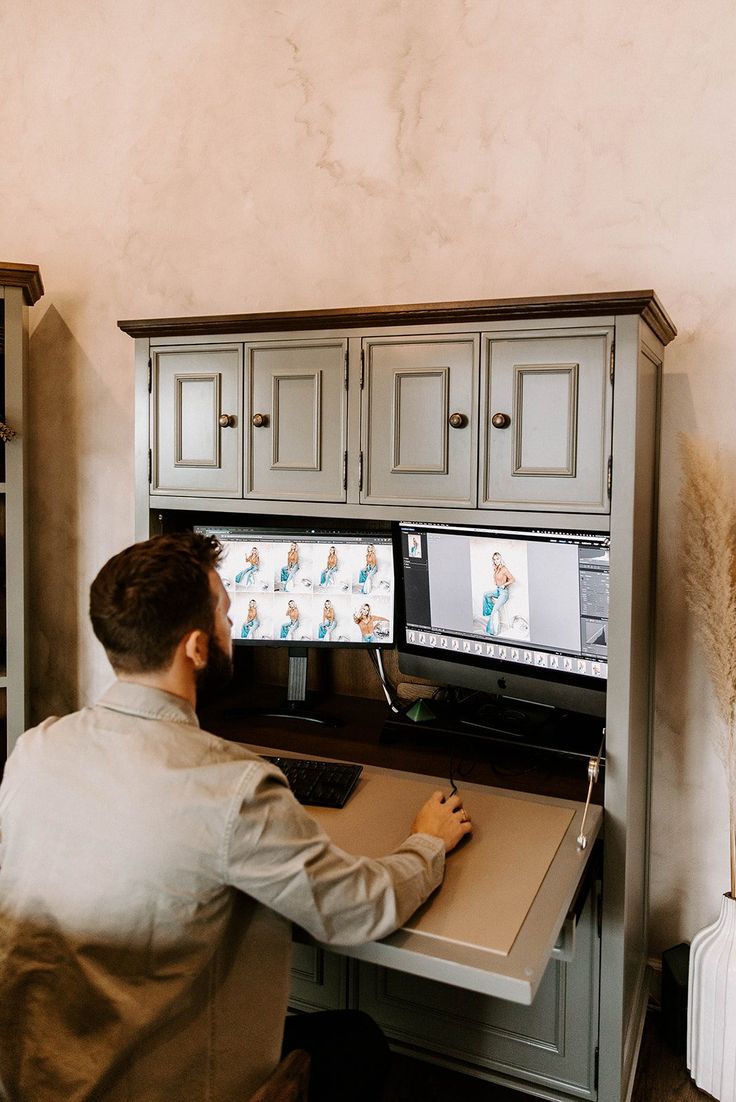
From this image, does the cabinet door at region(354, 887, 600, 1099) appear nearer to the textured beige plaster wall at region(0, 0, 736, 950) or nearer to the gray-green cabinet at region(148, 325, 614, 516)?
the textured beige plaster wall at region(0, 0, 736, 950)

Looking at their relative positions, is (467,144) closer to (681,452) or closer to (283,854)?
(681,452)

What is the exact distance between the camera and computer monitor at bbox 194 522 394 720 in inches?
85.6

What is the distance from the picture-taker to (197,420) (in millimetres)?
2139

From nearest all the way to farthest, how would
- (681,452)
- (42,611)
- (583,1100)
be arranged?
(583,1100) → (681,452) → (42,611)

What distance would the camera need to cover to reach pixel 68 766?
1163 mm

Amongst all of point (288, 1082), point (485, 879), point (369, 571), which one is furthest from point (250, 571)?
point (288, 1082)

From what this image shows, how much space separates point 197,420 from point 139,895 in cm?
131

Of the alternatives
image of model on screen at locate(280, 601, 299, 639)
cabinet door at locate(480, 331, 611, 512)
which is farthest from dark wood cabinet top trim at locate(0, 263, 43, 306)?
cabinet door at locate(480, 331, 611, 512)

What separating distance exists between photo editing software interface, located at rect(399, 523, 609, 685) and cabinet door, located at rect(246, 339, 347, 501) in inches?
11.4

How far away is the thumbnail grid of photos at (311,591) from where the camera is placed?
2.18m

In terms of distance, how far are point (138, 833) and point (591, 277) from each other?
1792 mm

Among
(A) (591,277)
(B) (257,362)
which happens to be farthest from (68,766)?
(A) (591,277)

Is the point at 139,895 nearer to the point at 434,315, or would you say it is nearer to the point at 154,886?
the point at 154,886

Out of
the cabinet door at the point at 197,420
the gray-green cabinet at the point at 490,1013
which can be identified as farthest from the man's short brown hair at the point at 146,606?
the gray-green cabinet at the point at 490,1013
